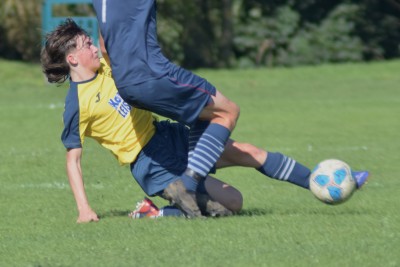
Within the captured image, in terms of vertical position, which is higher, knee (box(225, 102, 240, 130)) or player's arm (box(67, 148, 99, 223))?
knee (box(225, 102, 240, 130))

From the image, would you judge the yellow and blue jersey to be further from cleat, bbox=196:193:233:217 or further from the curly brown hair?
cleat, bbox=196:193:233:217

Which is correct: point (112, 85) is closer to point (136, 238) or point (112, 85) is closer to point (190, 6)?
point (136, 238)

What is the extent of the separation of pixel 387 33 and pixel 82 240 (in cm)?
2174

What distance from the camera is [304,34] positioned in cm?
2638

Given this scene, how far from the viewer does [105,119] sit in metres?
6.86

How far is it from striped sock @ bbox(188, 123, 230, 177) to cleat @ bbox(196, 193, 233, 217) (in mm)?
342

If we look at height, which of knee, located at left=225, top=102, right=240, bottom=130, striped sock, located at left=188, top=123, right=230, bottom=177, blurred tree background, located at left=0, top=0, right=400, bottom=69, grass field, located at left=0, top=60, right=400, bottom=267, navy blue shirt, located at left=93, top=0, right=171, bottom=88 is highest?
navy blue shirt, located at left=93, top=0, right=171, bottom=88

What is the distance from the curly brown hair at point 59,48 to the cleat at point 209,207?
4.07ft

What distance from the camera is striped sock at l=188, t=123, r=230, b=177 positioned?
6434mm

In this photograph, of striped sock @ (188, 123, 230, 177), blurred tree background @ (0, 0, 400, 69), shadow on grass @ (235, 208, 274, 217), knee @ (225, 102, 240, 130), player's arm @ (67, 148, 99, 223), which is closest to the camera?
striped sock @ (188, 123, 230, 177)

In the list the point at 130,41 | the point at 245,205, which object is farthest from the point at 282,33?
the point at 130,41

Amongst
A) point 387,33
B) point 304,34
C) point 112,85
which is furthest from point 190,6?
point 112,85

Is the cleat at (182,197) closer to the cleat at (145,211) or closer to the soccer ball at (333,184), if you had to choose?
the cleat at (145,211)

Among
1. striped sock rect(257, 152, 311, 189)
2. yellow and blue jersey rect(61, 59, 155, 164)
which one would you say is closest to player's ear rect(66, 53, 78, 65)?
yellow and blue jersey rect(61, 59, 155, 164)
